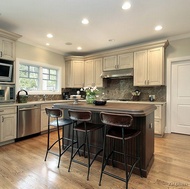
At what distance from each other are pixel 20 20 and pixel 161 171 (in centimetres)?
404

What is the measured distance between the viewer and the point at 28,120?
149 inches

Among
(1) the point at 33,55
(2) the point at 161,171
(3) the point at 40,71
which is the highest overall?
(1) the point at 33,55

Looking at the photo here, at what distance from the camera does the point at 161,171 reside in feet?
7.32

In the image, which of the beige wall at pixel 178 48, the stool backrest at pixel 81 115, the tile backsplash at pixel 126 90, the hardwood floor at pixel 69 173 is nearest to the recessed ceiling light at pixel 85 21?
the stool backrest at pixel 81 115

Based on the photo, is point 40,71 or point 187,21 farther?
point 40,71

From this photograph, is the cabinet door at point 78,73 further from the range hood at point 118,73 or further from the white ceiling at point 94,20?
the white ceiling at point 94,20

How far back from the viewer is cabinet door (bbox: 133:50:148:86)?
429cm

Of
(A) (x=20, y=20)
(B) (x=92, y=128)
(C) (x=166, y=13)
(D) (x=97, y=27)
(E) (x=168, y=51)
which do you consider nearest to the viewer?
(B) (x=92, y=128)

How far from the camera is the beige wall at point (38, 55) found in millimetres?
4250

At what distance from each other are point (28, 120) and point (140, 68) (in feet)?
11.6

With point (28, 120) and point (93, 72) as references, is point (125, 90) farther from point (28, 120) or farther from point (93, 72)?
point (28, 120)

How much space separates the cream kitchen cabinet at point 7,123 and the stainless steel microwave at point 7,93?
0.30 m

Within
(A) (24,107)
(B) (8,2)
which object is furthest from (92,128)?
(B) (8,2)

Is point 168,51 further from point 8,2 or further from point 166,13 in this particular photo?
point 8,2
